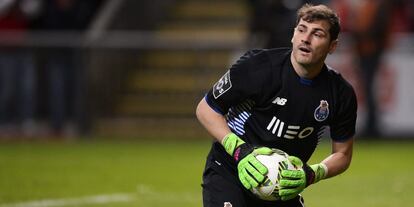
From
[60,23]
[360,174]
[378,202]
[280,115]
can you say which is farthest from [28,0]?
[280,115]

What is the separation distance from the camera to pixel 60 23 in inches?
744

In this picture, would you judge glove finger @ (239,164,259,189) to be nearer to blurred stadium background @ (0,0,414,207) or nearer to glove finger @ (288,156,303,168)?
glove finger @ (288,156,303,168)

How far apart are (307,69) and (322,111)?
0.99 ft

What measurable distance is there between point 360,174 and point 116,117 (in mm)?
5753

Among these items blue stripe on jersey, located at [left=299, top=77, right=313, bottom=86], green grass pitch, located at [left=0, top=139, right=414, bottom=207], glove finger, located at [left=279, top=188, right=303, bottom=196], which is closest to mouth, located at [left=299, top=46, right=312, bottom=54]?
blue stripe on jersey, located at [left=299, top=77, right=313, bottom=86]

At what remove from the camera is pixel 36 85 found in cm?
1794

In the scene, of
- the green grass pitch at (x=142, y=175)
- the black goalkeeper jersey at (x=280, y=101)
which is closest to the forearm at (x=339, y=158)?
the black goalkeeper jersey at (x=280, y=101)

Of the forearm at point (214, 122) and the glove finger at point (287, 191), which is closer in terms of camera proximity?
the glove finger at point (287, 191)

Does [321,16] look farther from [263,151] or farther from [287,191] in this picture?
[287,191]

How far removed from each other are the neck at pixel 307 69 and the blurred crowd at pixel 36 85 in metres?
11.2

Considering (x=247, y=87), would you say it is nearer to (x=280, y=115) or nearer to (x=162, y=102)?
(x=280, y=115)

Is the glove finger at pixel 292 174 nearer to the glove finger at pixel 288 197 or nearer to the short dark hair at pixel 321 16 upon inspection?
the glove finger at pixel 288 197

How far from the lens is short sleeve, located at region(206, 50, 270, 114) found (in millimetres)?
7133

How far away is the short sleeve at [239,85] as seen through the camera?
713 cm
